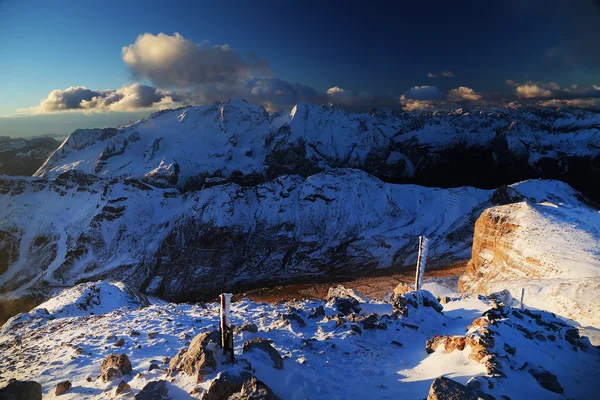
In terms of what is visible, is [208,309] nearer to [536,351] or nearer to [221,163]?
[536,351]

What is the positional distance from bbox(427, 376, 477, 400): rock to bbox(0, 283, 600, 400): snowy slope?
4.33 ft

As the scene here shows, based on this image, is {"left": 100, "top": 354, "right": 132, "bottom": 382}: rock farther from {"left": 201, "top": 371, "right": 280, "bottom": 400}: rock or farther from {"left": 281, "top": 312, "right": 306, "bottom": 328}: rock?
{"left": 281, "top": 312, "right": 306, "bottom": 328}: rock

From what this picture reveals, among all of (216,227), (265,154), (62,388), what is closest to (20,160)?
(265,154)

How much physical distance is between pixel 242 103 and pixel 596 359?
19323 cm

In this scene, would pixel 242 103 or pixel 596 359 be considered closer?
pixel 596 359

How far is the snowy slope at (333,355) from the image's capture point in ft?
26.9

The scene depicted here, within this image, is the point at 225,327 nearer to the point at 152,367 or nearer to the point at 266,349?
the point at 266,349

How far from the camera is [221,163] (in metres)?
147

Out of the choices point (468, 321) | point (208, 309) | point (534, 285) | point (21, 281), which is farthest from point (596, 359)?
point (21, 281)

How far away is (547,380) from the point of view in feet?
28.3

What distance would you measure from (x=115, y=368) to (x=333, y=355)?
6.29 meters

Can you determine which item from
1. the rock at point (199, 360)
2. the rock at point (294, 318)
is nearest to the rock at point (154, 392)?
the rock at point (199, 360)

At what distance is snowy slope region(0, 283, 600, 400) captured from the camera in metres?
8.20

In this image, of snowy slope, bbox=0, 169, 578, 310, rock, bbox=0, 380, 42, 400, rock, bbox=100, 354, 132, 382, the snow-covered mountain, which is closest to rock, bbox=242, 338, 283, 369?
rock, bbox=100, 354, 132, 382
